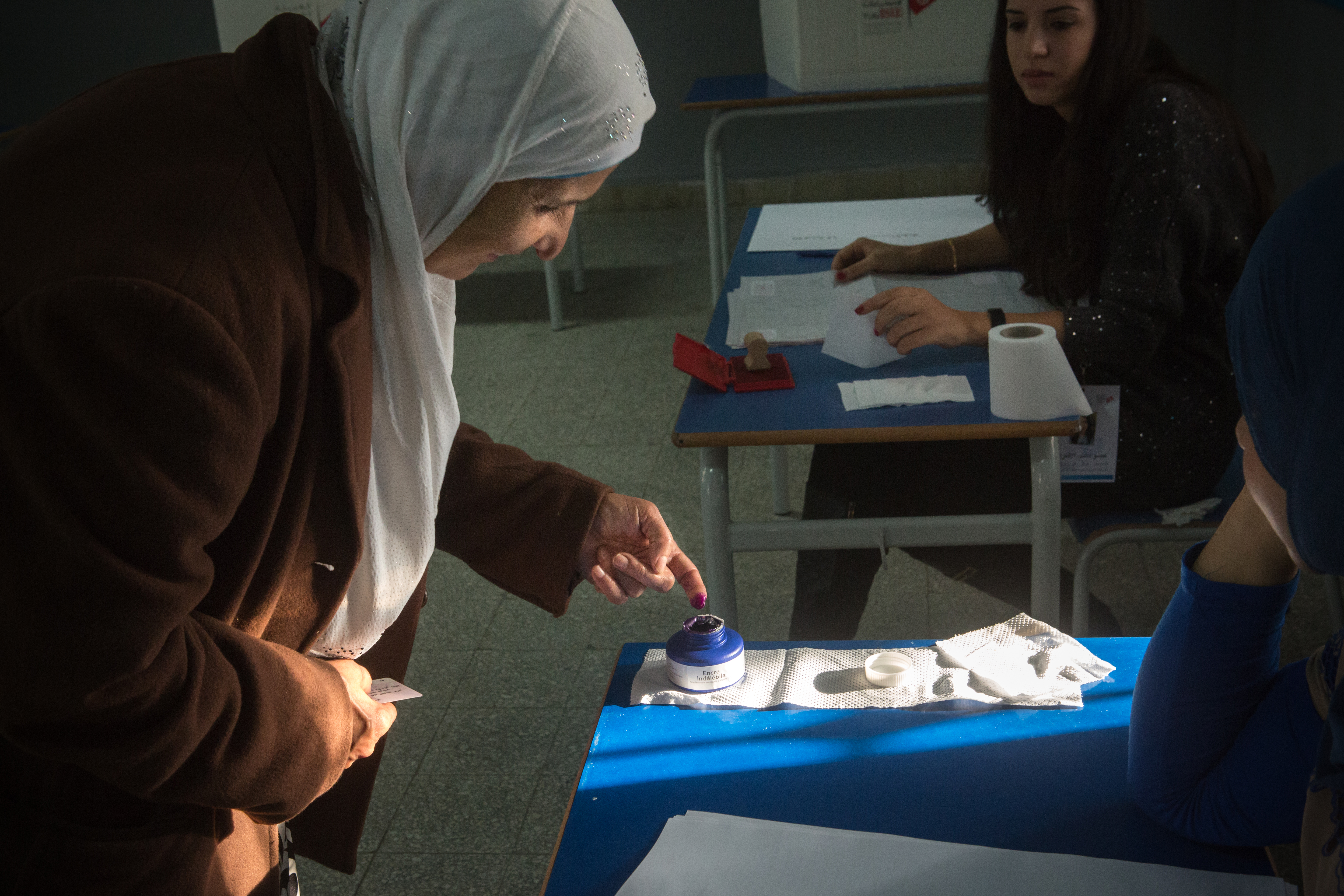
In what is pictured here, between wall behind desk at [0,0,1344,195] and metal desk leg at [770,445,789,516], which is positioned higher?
wall behind desk at [0,0,1344,195]

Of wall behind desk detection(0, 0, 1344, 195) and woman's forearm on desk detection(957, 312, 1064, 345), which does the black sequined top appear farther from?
wall behind desk detection(0, 0, 1344, 195)

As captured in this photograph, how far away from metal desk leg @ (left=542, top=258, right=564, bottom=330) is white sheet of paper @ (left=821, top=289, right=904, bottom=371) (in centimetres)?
236

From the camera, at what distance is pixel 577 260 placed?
4672 mm

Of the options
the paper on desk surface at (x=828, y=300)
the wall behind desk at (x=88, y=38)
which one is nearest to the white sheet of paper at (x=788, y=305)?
the paper on desk surface at (x=828, y=300)

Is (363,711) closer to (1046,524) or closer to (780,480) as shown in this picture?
(1046,524)

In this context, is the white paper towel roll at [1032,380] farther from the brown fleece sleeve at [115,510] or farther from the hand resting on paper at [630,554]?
the brown fleece sleeve at [115,510]

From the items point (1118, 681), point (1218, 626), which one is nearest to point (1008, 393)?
point (1118, 681)

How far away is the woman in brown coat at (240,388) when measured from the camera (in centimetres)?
65

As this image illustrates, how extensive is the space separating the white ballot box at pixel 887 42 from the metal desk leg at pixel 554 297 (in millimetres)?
1327

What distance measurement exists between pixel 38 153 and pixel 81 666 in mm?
342

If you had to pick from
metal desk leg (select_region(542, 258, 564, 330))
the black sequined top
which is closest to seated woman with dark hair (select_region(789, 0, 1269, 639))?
the black sequined top

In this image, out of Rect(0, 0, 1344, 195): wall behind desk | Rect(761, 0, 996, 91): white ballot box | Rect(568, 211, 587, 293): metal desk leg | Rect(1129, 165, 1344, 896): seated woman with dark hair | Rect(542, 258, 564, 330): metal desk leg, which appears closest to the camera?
Rect(1129, 165, 1344, 896): seated woman with dark hair

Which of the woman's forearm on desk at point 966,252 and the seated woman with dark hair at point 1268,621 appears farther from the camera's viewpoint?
the woman's forearm on desk at point 966,252

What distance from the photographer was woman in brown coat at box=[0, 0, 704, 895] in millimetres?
653
